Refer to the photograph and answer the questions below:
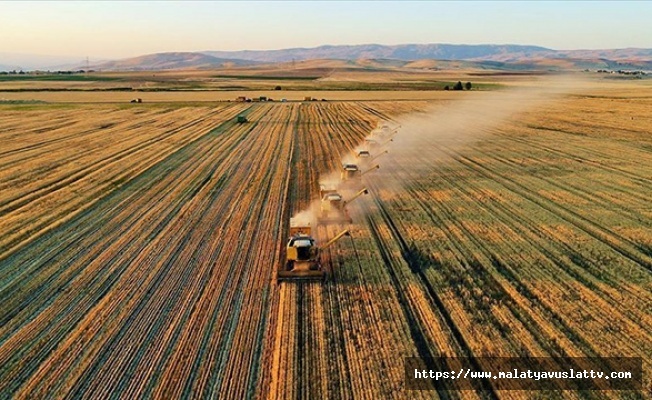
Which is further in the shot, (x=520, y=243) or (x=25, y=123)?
(x=25, y=123)

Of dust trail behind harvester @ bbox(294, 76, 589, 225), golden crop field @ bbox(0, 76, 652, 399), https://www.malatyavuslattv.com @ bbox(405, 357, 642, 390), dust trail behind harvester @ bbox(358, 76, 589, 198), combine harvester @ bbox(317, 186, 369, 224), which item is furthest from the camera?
dust trail behind harvester @ bbox(358, 76, 589, 198)

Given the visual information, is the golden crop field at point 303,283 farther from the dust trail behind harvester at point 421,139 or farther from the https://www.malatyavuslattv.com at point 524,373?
the dust trail behind harvester at point 421,139

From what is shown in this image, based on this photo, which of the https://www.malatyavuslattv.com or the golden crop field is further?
the golden crop field

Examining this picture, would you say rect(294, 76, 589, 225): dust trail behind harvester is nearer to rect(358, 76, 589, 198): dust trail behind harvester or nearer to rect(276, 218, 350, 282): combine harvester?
rect(358, 76, 589, 198): dust trail behind harvester

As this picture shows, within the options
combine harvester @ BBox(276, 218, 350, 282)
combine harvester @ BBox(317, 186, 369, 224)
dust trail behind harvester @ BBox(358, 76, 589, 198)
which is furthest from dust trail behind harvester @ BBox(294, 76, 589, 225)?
combine harvester @ BBox(276, 218, 350, 282)

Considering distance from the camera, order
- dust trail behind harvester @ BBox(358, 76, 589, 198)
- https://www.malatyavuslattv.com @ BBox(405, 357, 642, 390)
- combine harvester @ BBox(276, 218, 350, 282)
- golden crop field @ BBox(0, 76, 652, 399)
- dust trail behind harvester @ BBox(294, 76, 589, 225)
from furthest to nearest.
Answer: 1. dust trail behind harvester @ BBox(358, 76, 589, 198)
2. dust trail behind harvester @ BBox(294, 76, 589, 225)
3. combine harvester @ BBox(276, 218, 350, 282)
4. golden crop field @ BBox(0, 76, 652, 399)
5. https://www.malatyavuslattv.com @ BBox(405, 357, 642, 390)

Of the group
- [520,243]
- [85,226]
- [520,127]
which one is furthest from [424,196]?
[520,127]

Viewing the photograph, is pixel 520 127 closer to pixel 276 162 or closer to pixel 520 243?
pixel 276 162
